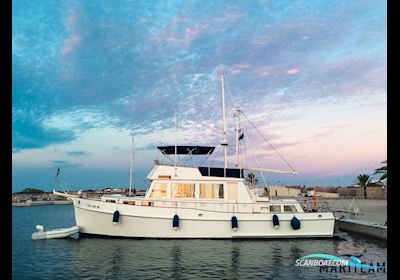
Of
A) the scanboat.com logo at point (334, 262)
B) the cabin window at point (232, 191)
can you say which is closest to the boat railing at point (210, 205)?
the cabin window at point (232, 191)

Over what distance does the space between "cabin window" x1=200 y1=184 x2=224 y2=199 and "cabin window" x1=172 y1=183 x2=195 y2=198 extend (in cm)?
76

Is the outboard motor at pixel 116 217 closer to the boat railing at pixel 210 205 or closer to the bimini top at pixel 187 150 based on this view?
the boat railing at pixel 210 205

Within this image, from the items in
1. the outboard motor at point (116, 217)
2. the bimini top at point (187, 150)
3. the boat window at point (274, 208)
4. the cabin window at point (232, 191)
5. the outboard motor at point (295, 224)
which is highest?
the bimini top at point (187, 150)

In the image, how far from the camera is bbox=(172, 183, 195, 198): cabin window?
23.6m

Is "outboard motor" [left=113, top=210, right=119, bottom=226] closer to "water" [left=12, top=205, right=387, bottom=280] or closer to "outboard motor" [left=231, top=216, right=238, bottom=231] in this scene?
"water" [left=12, top=205, right=387, bottom=280]

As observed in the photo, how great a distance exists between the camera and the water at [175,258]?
49.4ft

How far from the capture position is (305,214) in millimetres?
23109

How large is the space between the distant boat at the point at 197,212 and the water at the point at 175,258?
70cm

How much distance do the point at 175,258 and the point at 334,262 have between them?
332 inches

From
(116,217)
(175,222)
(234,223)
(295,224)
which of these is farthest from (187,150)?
(295,224)

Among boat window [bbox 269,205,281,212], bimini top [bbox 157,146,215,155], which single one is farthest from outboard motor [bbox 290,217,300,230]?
bimini top [bbox 157,146,215,155]
